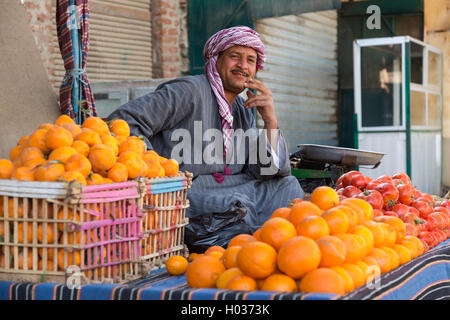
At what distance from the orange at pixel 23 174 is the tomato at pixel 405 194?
2.03 metres

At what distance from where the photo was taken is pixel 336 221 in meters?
2.08

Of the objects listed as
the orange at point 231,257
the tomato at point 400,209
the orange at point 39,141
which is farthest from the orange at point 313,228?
the tomato at point 400,209

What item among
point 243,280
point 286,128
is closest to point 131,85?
point 286,128

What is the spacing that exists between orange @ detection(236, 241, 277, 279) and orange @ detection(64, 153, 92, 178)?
702mm

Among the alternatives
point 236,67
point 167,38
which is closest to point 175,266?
point 236,67

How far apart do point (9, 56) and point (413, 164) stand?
22.9 ft

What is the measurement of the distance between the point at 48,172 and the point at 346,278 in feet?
3.69

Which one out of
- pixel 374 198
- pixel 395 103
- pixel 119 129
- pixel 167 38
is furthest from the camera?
pixel 395 103

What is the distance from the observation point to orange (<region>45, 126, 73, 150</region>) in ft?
7.66

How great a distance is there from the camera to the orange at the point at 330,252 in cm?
193

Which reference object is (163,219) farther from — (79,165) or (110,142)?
(79,165)

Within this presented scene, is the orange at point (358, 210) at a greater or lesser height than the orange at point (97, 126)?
lesser

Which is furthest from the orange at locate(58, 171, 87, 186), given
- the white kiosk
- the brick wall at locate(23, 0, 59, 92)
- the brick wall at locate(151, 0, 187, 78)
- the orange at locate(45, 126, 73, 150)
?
the white kiosk

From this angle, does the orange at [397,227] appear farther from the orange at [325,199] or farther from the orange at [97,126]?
the orange at [97,126]
